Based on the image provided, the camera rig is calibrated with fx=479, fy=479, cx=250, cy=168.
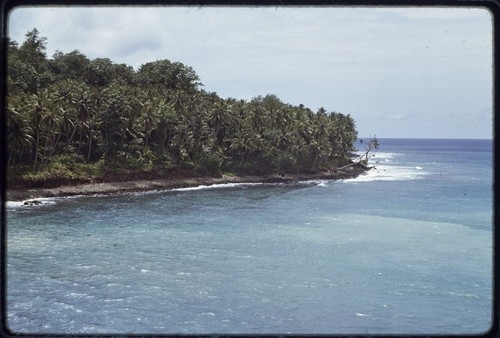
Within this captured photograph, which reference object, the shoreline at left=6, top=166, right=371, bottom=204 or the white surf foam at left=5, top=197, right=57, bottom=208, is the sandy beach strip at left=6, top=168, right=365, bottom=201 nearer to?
the shoreline at left=6, top=166, right=371, bottom=204

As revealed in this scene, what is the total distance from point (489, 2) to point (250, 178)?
30.7 meters

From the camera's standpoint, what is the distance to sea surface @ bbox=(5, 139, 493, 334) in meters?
9.91

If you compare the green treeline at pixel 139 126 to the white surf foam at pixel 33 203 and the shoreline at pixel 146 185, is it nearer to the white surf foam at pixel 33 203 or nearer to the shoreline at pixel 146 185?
the shoreline at pixel 146 185

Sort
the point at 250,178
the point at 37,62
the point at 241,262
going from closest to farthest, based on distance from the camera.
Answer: the point at 241,262 → the point at 37,62 → the point at 250,178

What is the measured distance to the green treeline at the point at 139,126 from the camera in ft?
70.7

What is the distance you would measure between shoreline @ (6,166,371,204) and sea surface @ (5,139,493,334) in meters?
0.98

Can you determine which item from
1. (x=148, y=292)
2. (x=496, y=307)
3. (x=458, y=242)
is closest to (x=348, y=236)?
(x=458, y=242)

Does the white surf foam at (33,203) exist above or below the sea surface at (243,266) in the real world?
above

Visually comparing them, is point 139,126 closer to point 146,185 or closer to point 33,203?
point 146,185

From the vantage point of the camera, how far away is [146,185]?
25844mm

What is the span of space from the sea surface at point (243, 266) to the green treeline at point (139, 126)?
8.65 feet

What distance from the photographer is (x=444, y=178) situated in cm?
3781

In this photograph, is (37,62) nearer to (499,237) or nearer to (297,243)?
(297,243)

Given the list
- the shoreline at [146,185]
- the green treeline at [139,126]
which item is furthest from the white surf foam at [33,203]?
the green treeline at [139,126]
